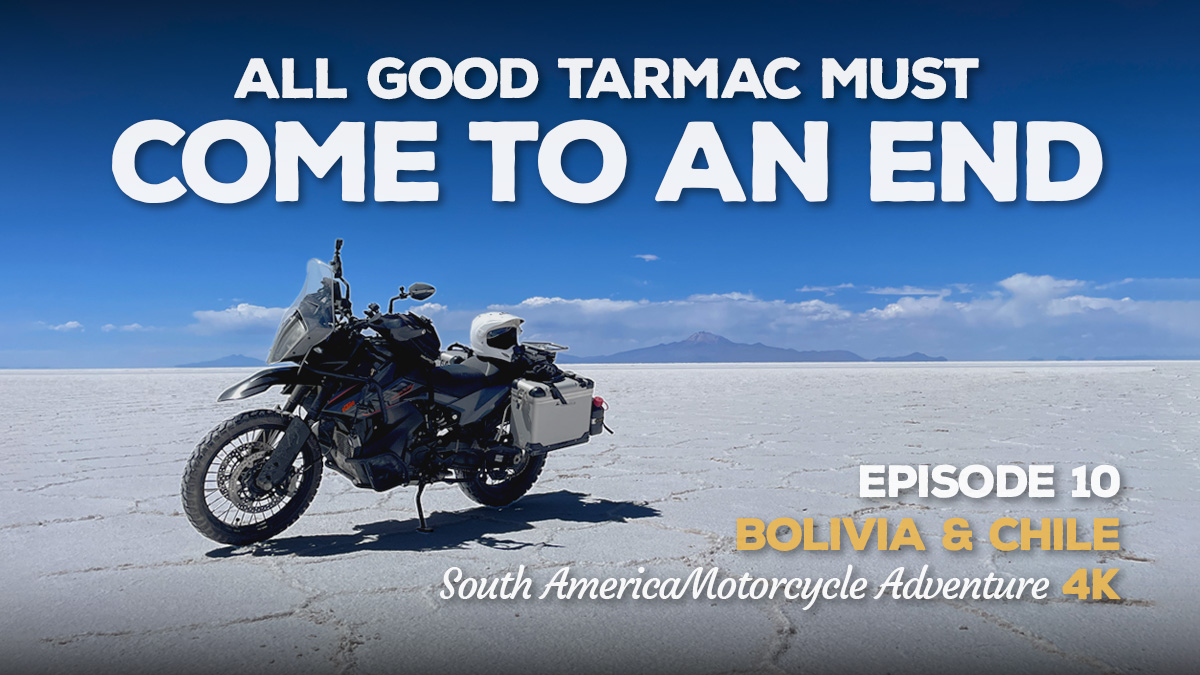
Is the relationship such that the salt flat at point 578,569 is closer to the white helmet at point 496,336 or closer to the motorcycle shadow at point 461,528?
the motorcycle shadow at point 461,528

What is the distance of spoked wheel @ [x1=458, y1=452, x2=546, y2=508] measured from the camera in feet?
16.1

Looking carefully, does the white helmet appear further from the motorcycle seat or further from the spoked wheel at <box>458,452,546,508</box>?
the spoked wheel at <box>458,452,546,508</box>

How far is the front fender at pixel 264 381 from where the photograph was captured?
4090 mm

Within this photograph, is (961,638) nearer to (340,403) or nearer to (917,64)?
(340,403)

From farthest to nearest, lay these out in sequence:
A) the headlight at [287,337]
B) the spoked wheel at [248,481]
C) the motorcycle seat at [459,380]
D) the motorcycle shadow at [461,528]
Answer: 1. the motorcycle seat at [459,380]
2. the headlight at [287,337]
3. the motorcycle shadow at [461,528]
4. the spoked wheel at [248,481]

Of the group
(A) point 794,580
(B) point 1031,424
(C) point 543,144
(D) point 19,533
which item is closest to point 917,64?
(C) point 543,144

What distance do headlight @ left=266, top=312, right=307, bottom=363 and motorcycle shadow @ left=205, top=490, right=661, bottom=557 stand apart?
875 mm

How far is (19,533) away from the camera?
436cm

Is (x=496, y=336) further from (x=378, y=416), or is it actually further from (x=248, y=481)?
(x=248, y=481)

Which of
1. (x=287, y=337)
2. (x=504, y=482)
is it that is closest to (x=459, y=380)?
(x=504, y=482)

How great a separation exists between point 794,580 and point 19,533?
372 cm


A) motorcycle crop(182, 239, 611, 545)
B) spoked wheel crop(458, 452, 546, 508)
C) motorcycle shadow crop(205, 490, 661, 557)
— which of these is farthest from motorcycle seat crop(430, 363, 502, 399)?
motorcycle shadow crop(205, 490, 661, 557)

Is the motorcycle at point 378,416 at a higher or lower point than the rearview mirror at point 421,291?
lower

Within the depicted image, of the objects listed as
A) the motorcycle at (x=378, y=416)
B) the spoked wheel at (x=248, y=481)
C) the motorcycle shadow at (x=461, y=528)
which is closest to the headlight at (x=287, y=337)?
the motorcycle at (x=378, y=416)
